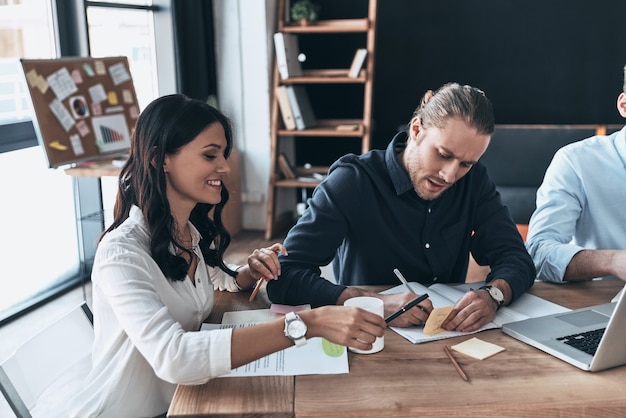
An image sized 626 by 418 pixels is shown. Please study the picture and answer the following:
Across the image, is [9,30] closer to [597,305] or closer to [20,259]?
[20,259]

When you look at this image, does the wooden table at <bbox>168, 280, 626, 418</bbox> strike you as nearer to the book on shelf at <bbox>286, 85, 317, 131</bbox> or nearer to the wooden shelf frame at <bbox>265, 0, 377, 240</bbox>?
the wooden shelf frame at <bbox>265, 0, 377, 240</bbox>

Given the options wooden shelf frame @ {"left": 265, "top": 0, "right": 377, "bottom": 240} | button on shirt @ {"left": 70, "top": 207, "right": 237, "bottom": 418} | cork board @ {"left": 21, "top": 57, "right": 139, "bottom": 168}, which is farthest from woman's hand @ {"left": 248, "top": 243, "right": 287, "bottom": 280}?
wooden shelf frame @ {"left": 265, "top": 0, "right": 377, "bottom": 240}

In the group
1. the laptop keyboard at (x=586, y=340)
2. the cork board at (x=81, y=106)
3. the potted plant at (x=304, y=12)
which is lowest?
the laptop keyboard at (x=586, y=340)

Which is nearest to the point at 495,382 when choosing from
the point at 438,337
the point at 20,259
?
the point at 438,337

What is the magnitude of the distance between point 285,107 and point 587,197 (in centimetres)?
284

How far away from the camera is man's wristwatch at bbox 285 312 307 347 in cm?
126

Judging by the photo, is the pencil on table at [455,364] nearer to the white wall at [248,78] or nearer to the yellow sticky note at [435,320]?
the yellow sticky note at [435,320]

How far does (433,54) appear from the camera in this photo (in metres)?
4.78

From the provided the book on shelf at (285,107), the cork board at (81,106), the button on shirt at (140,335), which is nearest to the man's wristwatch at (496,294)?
the button on shirt at (140,335)

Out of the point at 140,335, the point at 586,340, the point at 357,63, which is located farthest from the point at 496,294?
the point at 357,63

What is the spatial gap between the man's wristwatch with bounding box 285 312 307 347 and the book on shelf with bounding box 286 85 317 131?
3.50m

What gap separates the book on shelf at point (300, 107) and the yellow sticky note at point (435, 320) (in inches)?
131

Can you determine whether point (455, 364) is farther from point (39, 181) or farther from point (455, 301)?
point (39, 181)

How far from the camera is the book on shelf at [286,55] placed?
14.9 feet
